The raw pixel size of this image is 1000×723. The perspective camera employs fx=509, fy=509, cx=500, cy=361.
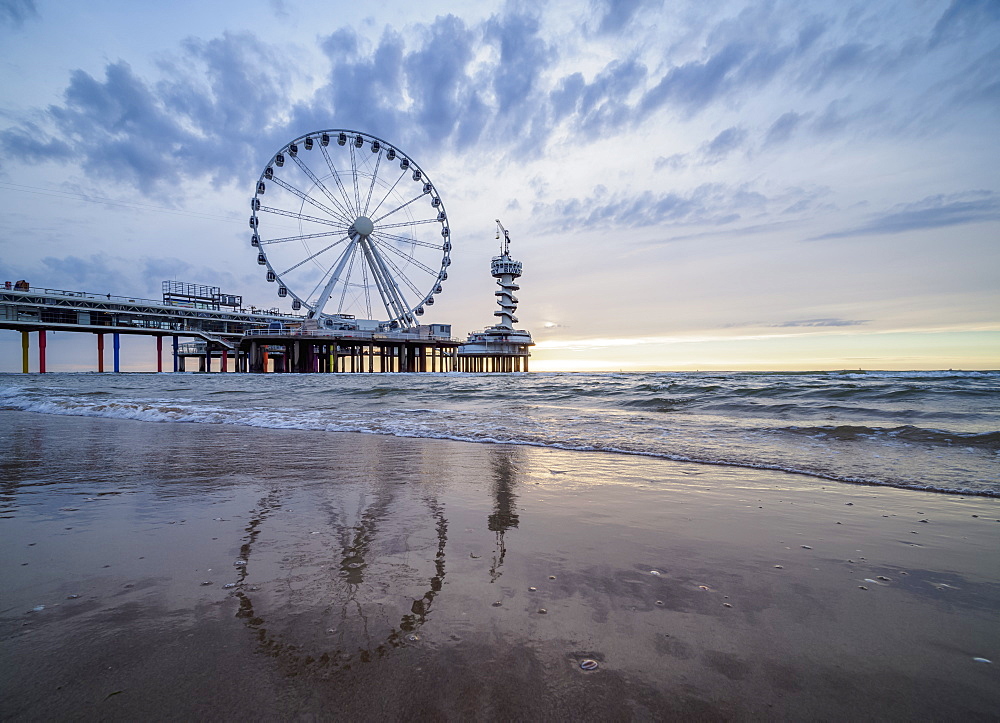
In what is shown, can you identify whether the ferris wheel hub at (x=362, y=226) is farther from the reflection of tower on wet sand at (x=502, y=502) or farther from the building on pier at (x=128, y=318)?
the reflection of tower on wet sand at (x=502, y=502)

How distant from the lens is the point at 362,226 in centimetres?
4169

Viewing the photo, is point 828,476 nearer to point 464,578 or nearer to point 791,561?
point 791,561

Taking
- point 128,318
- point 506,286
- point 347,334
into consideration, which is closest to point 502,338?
point 506,286

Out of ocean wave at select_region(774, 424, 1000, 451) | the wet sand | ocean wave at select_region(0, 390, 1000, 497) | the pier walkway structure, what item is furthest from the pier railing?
the wet sand

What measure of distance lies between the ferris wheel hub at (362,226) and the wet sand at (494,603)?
133 ft

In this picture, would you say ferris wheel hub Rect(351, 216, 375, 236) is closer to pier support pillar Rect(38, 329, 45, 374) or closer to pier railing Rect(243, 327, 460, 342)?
pier railing Rect(243, 327, 460, 342)

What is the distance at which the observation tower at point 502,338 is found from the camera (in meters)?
66.1

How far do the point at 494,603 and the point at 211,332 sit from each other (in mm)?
68404

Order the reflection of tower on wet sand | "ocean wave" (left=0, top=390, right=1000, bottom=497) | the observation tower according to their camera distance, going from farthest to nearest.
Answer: the observation tower, "ocean wave" (left=0, top=390, right=1000, bottom=497), the reflection of tower on wet sand

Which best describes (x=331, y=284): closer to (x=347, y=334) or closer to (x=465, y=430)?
(x=347, y=334)

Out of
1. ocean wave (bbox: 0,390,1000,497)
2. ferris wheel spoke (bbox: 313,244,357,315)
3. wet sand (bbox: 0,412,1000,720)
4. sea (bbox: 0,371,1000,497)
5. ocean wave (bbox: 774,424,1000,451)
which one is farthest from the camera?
ferris wheel spoke (bbox: 313,244,357,315)

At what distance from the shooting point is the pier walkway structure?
47438mm

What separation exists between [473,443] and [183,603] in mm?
4652

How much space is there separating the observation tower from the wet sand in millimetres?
61760
